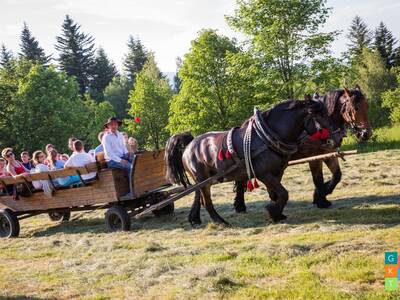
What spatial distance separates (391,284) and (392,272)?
0.26 m

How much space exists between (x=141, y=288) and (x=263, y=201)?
5.48 m

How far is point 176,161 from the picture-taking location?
8945mm

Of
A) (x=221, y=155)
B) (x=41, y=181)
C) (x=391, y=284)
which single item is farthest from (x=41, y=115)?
(x=391, y=284)

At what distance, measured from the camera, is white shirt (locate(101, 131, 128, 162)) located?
8852 mm

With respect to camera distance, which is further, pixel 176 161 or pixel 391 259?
pixel 176 161

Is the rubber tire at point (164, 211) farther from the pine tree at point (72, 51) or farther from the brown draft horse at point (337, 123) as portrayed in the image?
the pine tree at point (72, 51)

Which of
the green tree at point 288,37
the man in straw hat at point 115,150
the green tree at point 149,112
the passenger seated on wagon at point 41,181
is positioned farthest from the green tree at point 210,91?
the man in straw hat at point 115,150

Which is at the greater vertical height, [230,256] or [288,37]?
[288,37]

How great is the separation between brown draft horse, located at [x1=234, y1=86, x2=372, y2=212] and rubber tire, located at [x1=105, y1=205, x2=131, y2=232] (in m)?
3.38

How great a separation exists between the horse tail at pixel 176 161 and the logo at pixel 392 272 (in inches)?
200

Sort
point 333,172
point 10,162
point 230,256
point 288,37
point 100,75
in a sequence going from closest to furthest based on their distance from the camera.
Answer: point 230,256 → point 333,172 → point 10,162 → point 288,37 → point 100,75

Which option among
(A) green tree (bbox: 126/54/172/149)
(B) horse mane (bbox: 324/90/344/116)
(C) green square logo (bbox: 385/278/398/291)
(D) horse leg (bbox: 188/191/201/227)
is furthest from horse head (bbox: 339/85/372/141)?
(A) green tree (bbox: 126/54/172/149)

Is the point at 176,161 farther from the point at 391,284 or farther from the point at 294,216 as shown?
the point at 391,284

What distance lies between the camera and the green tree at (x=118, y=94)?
2399 inches
